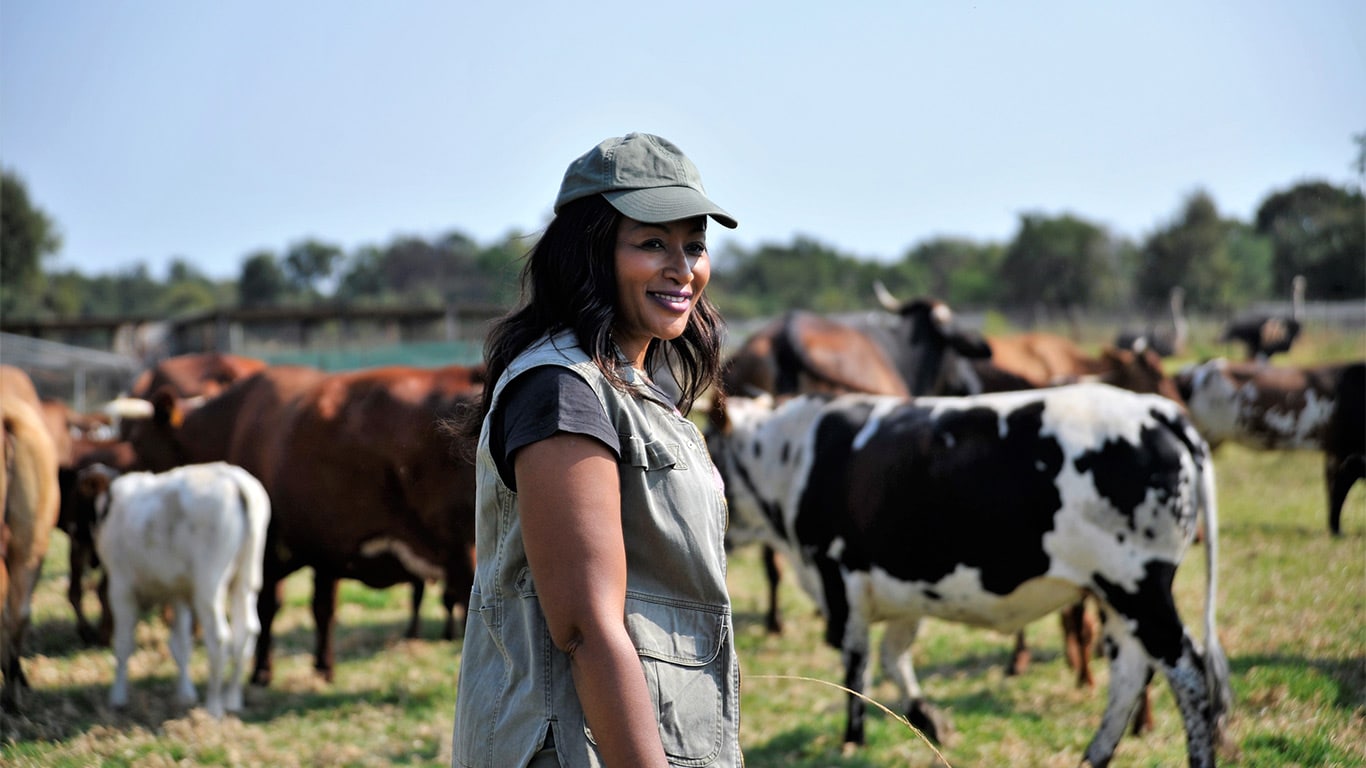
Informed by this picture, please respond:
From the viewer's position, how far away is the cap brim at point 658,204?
6.14 feet

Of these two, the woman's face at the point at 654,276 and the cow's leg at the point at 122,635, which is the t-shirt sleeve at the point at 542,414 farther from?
the cow's leg at the point at 122,635

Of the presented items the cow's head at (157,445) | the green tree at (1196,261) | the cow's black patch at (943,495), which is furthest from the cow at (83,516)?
the green tree at (1196,261)

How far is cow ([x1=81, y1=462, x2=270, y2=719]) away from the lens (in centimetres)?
616

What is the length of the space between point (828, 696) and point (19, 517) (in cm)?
470

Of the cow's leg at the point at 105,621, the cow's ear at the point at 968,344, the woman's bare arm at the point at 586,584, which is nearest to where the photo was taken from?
the woman's bare arm at the point at 586,584

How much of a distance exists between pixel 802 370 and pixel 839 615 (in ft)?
13.4

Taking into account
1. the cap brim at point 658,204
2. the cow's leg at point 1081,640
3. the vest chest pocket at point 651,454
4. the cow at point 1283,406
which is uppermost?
the cap brim at point 658,204

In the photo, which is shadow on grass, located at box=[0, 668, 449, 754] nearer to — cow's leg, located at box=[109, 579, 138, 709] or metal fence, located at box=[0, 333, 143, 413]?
cow's leg, located at box=[109, 579, 138, 709]

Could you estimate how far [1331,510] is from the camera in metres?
7.78

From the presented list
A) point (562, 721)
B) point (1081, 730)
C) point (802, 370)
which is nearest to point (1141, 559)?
point (1081, 730)

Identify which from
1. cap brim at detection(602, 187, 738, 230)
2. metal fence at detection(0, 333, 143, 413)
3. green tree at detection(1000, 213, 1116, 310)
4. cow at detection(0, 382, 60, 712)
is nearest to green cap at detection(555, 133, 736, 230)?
cap brim at detection(602, 187, 738, 230)

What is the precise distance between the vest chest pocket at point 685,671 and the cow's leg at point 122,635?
551 centimetres

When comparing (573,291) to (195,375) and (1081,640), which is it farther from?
(195,375)

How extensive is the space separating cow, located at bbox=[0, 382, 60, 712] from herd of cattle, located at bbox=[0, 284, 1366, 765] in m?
0.02
